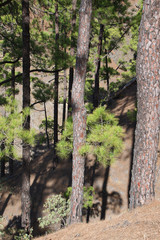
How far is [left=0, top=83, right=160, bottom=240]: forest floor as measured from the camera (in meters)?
3.61

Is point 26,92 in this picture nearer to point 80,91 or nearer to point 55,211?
point 80,91

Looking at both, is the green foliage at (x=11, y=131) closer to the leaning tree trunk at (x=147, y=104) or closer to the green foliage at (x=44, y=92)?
the leaning tree trunk at (x=147, y=104)

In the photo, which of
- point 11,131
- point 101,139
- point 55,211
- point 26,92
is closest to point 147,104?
point 101,139

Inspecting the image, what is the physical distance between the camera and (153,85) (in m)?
4.02

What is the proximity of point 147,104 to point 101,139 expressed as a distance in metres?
1.62

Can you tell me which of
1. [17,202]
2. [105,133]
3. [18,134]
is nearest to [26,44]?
[18,134]

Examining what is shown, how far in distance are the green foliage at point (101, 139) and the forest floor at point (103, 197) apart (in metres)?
1.53

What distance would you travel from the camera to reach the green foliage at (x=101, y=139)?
5.13 metres

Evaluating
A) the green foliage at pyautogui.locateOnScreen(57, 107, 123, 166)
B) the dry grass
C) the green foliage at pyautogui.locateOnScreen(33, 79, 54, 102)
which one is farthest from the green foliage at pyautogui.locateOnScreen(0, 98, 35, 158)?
the green foliage at pyautogui.locateOnScreen(33, 79, 54, 102)

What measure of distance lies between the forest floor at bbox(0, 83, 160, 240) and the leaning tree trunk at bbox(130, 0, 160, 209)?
0.50 m

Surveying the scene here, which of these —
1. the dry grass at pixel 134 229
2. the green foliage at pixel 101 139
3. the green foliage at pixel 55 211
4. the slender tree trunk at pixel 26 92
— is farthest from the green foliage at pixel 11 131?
the green foliage at pixel 55 211

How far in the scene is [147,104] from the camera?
4.11 meters

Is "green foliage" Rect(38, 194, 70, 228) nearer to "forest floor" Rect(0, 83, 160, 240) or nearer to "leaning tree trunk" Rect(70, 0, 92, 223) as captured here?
"forest floor" Rect(0, 83, 160, 240)

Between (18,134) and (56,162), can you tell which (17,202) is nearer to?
(56,162)
